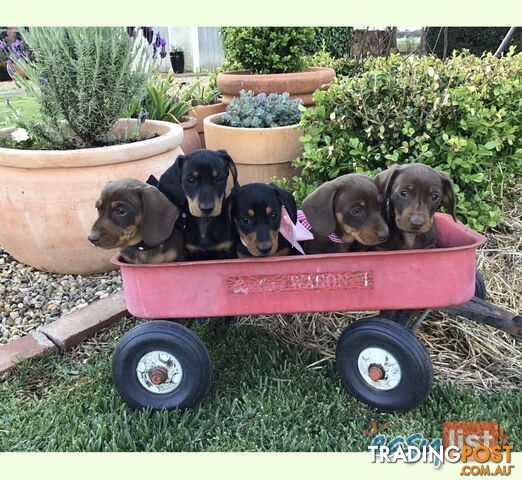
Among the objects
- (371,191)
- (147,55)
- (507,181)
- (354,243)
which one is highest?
(147,55)

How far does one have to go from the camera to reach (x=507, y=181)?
420cm

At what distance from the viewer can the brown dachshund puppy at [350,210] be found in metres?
2.35

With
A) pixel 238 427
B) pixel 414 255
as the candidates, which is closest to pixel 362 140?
pixel 414 255

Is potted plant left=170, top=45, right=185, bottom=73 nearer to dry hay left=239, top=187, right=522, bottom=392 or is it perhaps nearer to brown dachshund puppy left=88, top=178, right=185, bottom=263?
dry hay left=239, top=187, right=522, bottom=392

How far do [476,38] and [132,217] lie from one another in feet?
34.8

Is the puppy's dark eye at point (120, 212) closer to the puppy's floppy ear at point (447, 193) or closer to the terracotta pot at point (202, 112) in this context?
the puppy's floppy ear at point (447, 193)

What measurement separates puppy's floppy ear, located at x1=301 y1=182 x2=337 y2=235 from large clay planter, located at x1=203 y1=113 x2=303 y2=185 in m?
1.85

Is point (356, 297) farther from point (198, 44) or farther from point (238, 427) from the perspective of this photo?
point (198, 44)

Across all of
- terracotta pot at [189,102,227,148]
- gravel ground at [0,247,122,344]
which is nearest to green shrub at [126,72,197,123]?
terracotta pot at [189,102,227,148]

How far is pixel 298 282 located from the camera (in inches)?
93.0

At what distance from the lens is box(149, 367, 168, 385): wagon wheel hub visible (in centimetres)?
245

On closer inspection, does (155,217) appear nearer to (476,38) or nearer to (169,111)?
(169,111)

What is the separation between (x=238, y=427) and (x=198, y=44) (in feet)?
53.4

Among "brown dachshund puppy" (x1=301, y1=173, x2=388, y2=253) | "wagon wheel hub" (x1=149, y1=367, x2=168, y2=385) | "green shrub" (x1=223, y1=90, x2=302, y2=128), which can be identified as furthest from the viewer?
"green shrub" (x1=223, y1=90, x2=302, y2=128)
